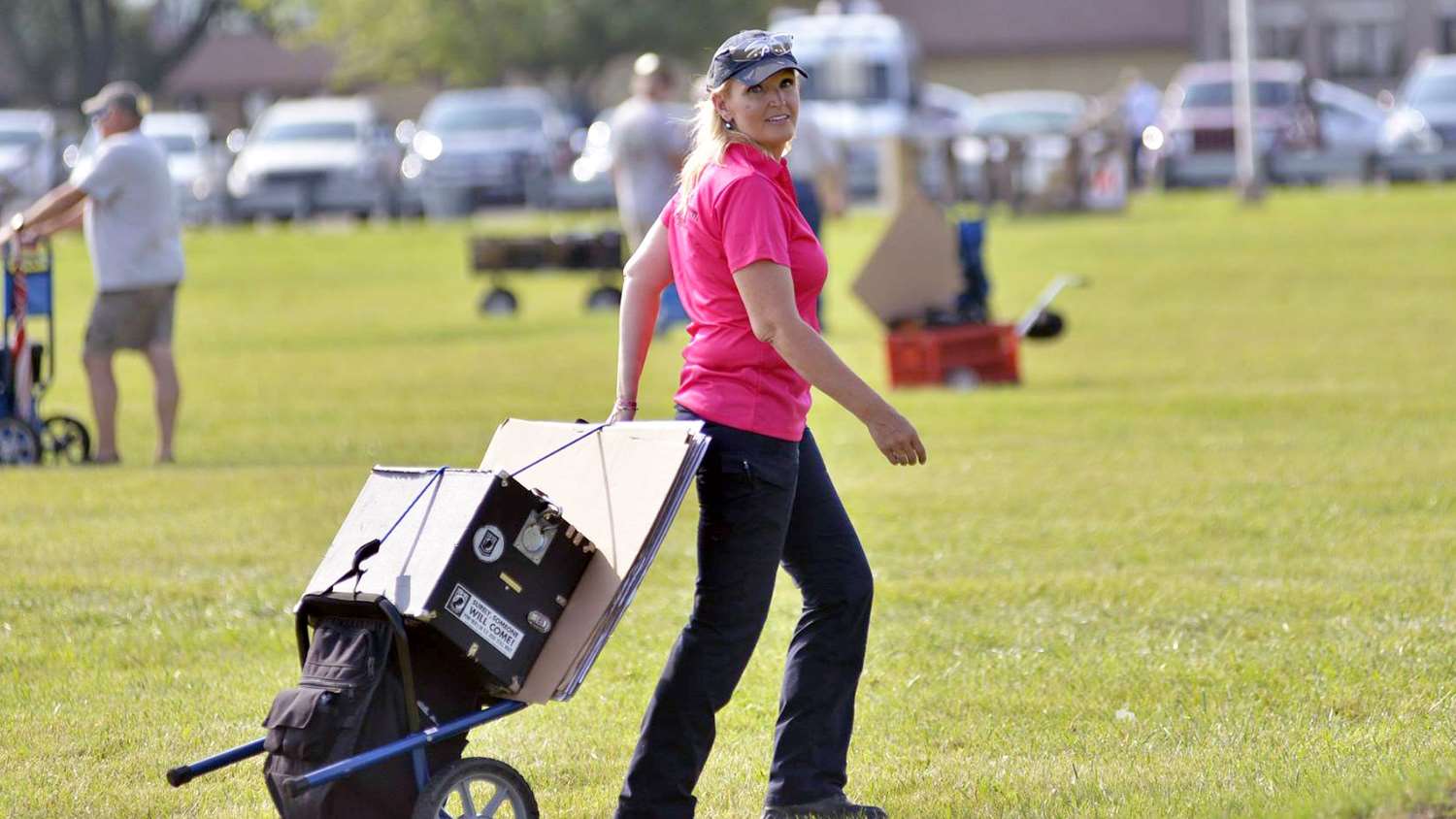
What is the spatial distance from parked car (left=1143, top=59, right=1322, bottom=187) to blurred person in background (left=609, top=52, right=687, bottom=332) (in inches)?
787

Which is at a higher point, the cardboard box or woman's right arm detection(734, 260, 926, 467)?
woman's right arm detection(734, 260, 926, 467)

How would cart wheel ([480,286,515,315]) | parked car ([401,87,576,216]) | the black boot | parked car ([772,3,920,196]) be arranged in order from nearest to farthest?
the black boot
cart wheel ([480,286,515,315])
parked car ([401,87,576,216])
parked car ([772,3,920,196])

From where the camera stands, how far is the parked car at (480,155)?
37.3 metres

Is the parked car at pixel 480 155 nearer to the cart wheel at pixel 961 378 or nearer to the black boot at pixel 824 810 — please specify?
the cart wheel at pixel 961 378

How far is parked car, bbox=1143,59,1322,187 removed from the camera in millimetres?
36469

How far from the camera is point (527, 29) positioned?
60250mm

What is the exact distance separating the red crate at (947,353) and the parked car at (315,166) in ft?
77.0

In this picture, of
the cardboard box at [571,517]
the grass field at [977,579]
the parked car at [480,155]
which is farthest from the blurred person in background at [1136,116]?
the cardboard box at [571,517]

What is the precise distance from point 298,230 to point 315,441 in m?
22.7

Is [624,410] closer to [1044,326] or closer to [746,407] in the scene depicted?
[746,407]

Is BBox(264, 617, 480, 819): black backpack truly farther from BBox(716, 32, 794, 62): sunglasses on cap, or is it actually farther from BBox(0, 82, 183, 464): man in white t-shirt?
BBox(0, 82, 183, 464): man in white t-shirt

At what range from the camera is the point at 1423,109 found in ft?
116

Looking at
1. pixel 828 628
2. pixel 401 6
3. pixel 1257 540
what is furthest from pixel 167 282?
pixel 401 6

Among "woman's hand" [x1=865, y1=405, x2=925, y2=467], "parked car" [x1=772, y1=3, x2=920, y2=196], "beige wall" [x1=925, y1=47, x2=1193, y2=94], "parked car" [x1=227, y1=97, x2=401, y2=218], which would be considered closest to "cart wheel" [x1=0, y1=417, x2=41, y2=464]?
"woman's hand" [x1=865, y1=405, x2=925, y2=467]
